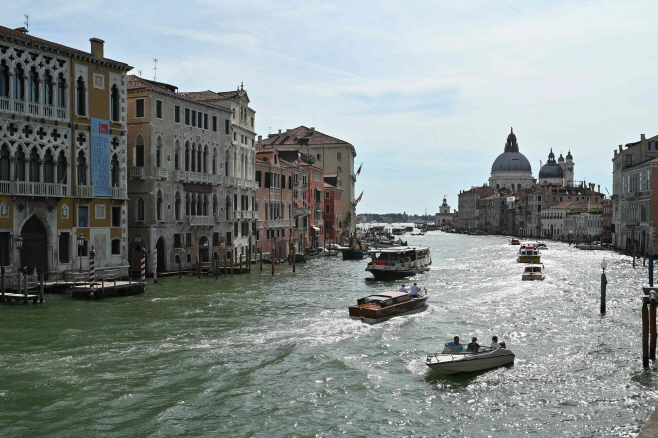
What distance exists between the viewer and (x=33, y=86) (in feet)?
99.6

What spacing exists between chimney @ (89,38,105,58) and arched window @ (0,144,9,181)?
746 centimetres

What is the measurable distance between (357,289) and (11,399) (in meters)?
23.2

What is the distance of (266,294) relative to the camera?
32438 mm

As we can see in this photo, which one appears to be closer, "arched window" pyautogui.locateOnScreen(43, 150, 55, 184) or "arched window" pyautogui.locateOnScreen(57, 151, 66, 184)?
"arched window" pyautogui.locateOnScreen(43, 150, 55, 184)

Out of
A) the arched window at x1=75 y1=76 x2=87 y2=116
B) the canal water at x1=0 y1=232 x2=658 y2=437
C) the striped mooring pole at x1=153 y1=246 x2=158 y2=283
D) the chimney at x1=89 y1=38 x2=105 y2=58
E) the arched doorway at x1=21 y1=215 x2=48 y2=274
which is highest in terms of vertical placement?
the chimney at x1=89 y1=38 x2=105 y2=58

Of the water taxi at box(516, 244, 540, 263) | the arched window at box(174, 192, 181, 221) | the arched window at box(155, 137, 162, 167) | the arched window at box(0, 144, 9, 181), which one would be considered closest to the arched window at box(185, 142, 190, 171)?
the arched window at box(174, 192, 181, 221)

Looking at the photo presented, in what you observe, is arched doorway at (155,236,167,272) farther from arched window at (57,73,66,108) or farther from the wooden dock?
arched window at (57,73,66,108)

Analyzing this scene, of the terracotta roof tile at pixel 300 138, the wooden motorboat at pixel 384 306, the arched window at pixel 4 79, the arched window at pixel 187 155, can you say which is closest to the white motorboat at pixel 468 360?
the wooden motorboat at pixel 384 306

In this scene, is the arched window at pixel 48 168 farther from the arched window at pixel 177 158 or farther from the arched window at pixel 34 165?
the arched window at pixel 177 158

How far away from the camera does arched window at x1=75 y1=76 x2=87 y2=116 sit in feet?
107

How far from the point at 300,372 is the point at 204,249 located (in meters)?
27.2

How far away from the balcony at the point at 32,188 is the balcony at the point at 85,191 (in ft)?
2.37

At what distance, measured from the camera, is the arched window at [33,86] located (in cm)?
3008

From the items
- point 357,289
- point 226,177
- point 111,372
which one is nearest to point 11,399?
point 111,372
